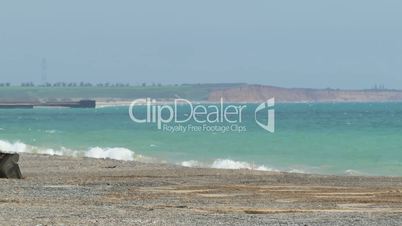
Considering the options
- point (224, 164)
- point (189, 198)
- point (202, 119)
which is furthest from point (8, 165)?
point (202, 119)

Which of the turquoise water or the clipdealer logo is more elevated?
the clipdealer logo

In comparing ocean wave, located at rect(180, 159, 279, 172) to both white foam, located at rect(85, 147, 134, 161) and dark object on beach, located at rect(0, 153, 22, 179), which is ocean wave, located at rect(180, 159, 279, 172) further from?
dark object on beach, located at rect(0, 153, 22, 179)

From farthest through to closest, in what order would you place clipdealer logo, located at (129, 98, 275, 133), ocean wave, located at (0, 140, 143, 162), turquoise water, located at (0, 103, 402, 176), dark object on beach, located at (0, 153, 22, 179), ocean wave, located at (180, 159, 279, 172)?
clipdealer logo, located at (129, 98, 275, 133) < ocean wave, located at (0, 140, 143, 162) < turquoise water, located at (0, 103, 402, 176) < ocean wave, located at (180, 159, 279, 172) < dark object on beach, located at (0, 153, 22, 179)

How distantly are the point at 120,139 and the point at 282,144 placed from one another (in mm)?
9279

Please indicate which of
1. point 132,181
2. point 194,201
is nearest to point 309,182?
point 132,181


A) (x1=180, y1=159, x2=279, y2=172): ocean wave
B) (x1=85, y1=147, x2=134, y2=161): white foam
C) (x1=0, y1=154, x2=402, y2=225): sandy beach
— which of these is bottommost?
(x1=0, y1=154, x2=402, y2=225): sandy beach

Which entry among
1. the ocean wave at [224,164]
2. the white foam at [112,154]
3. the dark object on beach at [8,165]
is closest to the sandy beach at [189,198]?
the dark object on beach at [8,165]

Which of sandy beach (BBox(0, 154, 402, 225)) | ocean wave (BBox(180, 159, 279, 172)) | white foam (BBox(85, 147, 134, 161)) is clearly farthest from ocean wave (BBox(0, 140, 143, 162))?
sandy beach (BBox(0, 154, 402, 225))

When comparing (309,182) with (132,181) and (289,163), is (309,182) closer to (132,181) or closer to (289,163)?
(132,181)

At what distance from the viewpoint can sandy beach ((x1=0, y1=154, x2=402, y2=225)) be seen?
17.4m

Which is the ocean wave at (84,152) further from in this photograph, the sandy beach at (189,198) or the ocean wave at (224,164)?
the sandy beach at (189,198)

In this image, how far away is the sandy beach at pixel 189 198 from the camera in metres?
17.4

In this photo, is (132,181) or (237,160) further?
(237,160)

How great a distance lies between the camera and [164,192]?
2334cm
